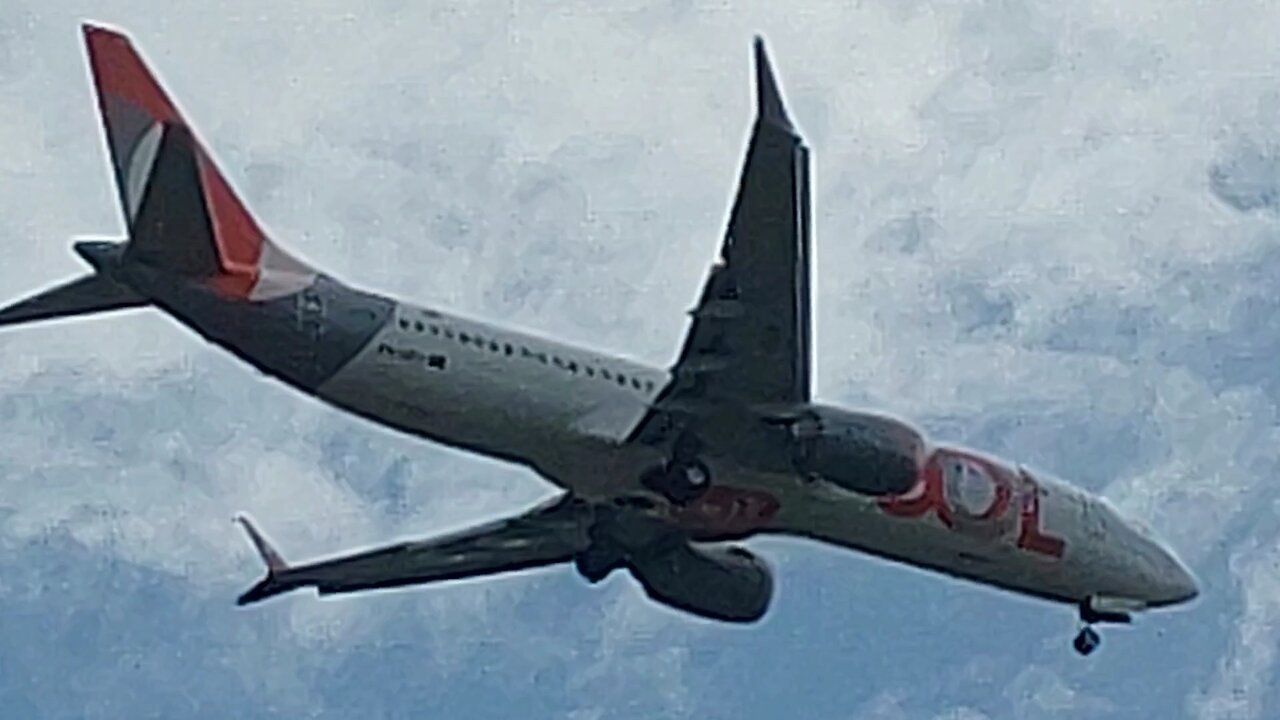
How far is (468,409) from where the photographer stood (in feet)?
139

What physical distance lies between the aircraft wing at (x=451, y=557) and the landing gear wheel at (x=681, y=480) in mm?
4580

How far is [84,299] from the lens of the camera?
40031 mm

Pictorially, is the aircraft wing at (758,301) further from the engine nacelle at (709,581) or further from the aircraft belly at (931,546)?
the engine nacelle at (709,581)

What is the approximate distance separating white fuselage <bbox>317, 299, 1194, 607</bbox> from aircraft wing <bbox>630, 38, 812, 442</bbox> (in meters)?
1.29

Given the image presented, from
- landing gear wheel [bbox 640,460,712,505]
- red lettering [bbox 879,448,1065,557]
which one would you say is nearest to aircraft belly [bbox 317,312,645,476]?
landing gear wheel [bbox 640,460,712,505]

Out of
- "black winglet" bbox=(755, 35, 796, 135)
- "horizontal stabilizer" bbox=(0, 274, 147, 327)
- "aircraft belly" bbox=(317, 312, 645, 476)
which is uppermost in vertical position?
"black winglet" bbox=(755, 35, 796, 135)

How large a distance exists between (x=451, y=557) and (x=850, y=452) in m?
11.4

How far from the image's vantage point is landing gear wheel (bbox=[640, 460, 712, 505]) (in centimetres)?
4381

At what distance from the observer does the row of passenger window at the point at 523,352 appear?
Result: 42.1 metres

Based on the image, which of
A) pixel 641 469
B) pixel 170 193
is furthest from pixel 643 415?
pixel 170 193

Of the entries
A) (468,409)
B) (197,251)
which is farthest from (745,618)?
(197,251)

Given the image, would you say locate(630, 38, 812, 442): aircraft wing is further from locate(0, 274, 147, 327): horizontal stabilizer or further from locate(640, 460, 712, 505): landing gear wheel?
locate(0, 274, 147, 327): horizontal stabilizer

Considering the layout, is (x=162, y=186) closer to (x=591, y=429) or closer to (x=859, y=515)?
(x=591, y=429)

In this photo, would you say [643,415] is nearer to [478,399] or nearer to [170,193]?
[478,399]
